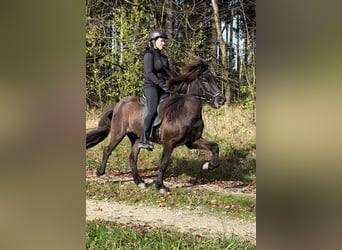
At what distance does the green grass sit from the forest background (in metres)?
1.03

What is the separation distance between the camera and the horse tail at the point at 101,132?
4.06m

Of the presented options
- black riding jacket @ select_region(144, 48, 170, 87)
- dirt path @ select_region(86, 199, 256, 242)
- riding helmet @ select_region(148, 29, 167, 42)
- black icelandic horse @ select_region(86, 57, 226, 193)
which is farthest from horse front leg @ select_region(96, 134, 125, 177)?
riding helmet @ select_region(148, 29, 167, 42)

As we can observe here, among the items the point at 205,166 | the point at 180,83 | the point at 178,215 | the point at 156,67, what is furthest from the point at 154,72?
the point at 178,215

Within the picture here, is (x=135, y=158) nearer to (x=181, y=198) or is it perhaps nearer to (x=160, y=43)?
(x=181, y=198)

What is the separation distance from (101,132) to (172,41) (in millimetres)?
960

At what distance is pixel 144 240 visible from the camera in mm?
3953

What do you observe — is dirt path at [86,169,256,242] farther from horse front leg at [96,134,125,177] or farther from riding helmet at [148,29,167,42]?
riding helmet at [148,29,167,42]

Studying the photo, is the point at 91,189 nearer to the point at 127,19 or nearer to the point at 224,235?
the point at 224,235

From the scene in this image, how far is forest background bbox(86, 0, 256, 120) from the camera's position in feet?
12.4

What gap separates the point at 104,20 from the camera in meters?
4.03
